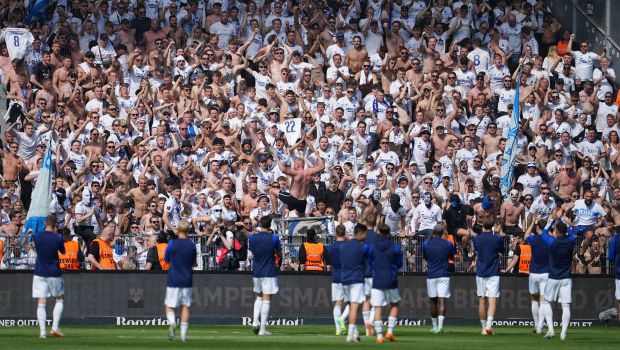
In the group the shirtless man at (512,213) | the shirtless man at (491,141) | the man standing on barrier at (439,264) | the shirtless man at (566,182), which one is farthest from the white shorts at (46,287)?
the shirtless man at (566,182)

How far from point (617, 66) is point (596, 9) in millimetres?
2157

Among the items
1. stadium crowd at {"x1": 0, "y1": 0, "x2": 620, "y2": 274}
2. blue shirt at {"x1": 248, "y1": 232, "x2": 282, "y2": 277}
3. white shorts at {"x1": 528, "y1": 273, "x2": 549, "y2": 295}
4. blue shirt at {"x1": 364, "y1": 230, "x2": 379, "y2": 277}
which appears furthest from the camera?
stadium crowd at {"x1": 0, "y1": 0, "x2": 620, "y2": 274}

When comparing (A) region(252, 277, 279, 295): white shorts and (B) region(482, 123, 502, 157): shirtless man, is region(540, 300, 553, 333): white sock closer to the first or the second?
(A) region(252, 277, 279, 295): white shorts

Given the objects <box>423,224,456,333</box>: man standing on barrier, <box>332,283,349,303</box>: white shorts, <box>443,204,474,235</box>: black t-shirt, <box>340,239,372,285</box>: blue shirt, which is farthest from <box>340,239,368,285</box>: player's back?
<box>443,204,474,235</box>: black t-shirt

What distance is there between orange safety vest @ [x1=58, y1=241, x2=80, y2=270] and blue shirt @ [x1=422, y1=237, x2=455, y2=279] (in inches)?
342

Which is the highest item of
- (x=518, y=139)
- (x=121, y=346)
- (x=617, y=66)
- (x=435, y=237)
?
(x=617, y=66)

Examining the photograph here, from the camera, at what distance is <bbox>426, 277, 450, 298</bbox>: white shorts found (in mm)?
28641

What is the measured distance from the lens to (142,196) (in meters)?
34.8

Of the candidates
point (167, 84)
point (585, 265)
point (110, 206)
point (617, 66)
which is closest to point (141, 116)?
point (167, 84)

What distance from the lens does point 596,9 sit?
4412 cm

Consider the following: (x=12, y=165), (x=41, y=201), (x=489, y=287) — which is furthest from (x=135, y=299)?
(x=489, y=287)

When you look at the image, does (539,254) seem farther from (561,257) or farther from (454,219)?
(454,219)

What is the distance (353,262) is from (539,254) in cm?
493

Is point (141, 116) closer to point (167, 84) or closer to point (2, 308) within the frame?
point (167, 84)
